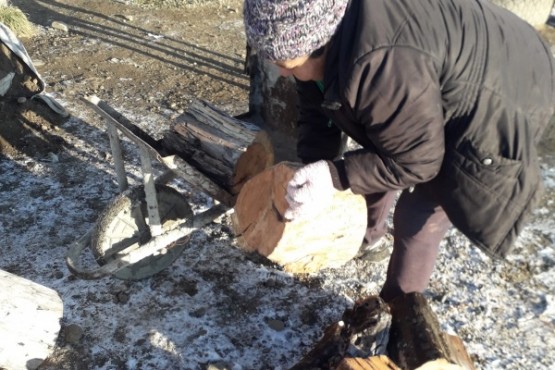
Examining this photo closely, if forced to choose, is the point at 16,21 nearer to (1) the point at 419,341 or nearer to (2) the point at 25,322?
(2) the point at 25,322

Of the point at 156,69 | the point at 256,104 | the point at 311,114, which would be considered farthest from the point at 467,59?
the point at 156,69

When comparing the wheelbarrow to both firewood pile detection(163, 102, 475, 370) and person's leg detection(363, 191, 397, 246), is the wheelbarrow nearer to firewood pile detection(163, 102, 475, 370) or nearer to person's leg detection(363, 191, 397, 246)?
firewood pile detection(163, 102, 475, 370)

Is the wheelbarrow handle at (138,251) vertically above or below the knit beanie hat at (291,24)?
below

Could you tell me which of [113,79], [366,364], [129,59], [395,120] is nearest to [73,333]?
[366,364]

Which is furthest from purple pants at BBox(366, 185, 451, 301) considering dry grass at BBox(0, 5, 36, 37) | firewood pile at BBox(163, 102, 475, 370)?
dry grass at BBox(0, 5, 36, 37)

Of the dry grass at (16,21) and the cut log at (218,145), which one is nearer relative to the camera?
the cut log at (218,145)

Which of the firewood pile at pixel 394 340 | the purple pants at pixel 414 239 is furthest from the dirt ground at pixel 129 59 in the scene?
the firewood pile at pixel 394 340

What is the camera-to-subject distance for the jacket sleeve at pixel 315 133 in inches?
106

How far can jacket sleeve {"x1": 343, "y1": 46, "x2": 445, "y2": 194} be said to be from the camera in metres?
1.79

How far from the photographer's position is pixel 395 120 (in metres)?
1.88

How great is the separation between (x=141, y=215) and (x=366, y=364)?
5.00 ft

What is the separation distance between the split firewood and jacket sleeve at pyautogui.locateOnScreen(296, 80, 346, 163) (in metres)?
0.82

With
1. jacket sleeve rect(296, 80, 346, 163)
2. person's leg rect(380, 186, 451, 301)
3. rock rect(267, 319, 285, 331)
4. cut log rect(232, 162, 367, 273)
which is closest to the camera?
cut log rect(232, 162, 367, 273)

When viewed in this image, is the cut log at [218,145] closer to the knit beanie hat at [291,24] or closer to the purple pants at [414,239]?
the purple pants at [414,239]
